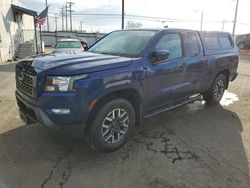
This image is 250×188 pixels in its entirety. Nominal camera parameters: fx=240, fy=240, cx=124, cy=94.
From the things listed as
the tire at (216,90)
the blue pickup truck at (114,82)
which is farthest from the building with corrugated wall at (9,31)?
the tire at (216,90)

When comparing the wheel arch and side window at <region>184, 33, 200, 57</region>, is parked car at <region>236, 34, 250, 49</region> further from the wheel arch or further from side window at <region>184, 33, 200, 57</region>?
the wheel arch

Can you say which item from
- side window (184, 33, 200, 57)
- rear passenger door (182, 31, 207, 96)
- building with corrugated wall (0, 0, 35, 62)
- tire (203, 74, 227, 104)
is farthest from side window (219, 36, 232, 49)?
building with corrugated wall (0, 0, 35, 62)

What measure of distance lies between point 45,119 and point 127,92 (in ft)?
4.17

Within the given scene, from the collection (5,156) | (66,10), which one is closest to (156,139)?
(5,156)

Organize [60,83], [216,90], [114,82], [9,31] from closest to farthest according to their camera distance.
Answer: [60,83]
[114,82]
[216,90]
[9,31]

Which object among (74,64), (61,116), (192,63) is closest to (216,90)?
(192,63)

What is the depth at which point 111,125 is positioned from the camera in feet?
11.7

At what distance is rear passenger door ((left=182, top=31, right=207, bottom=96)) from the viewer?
476cm

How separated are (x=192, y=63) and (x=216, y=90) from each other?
1815mm

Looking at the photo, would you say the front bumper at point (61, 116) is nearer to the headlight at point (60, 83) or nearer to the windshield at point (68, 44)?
the headlight at point (60, 83)

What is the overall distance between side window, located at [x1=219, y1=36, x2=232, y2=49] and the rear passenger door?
125cm

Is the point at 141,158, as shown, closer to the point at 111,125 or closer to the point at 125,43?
the point at 111,125

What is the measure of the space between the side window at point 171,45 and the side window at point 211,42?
3.59 ft

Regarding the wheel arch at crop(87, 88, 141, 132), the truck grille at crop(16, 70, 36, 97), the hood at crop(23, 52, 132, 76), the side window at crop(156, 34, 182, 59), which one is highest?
the side window at crop(156, 34, 182, 59)
